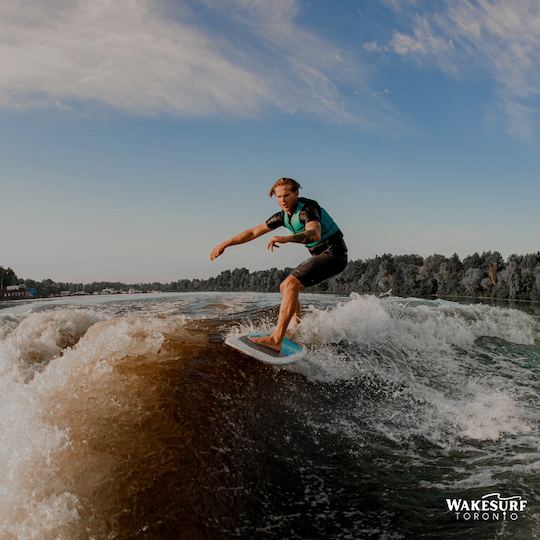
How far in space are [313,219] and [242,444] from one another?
10.9 feet

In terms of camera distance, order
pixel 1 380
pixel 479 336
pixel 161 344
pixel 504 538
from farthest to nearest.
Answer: pixel 479 336, pixel 1 380, pixel 161 344, pixel 504 538

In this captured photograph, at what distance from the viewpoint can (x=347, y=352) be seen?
7027 millimetres

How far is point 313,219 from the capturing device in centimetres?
617

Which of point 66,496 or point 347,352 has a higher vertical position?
point 347,352

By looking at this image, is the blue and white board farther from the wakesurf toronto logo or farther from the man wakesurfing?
the wakesurf toronto logo

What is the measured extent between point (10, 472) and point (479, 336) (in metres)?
10.6

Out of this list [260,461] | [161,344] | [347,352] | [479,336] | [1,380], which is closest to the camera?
[260,461]

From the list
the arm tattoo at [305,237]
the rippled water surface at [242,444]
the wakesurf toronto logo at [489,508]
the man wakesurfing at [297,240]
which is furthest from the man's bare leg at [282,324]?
the wakesurf toronto logo at [489,508]

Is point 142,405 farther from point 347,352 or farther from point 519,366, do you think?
point 519,366

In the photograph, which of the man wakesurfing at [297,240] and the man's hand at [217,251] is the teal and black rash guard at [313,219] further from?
the man's hand at [217,251]

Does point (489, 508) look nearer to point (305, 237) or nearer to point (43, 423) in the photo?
point (305, 237)

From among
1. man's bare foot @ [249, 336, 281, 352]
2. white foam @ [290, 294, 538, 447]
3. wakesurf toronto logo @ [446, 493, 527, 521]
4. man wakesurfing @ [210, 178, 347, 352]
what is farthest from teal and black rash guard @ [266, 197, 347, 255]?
wakesurf toronto logo @ [446, 493, 527, 521]

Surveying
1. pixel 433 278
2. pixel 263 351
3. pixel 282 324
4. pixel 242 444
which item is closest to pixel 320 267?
pixel 282 324

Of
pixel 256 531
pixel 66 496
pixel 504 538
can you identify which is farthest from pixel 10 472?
pixel 504 538
